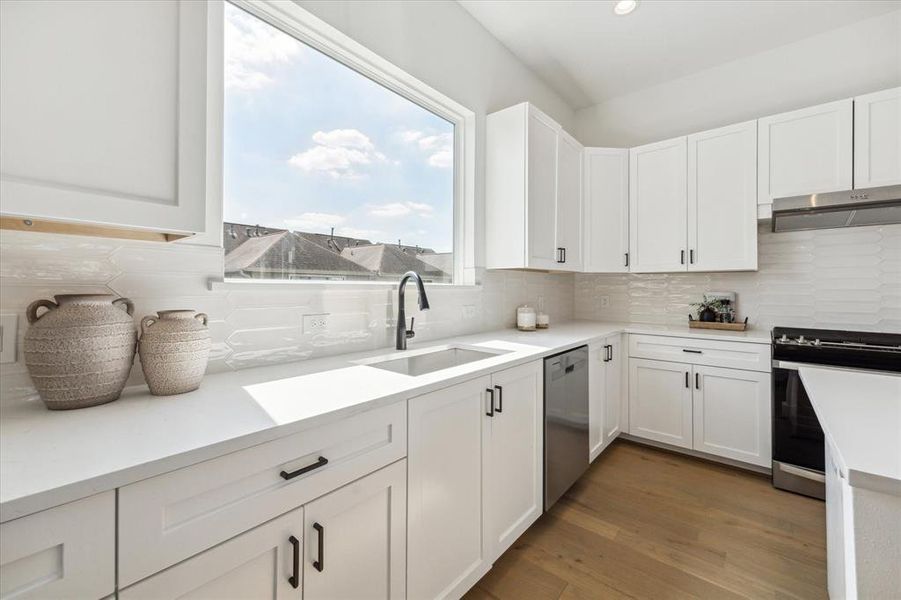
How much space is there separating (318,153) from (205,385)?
110 centimetres

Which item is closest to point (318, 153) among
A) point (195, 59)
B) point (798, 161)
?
point (195, 59)

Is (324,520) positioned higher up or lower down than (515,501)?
higher up

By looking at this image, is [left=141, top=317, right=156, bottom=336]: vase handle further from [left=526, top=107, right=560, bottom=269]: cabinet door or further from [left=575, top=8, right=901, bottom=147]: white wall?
[left=575, top=8, right=901, bottom=147]: white wall

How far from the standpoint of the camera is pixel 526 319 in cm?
264

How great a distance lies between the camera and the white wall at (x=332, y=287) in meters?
0.98

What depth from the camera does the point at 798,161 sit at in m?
2.43

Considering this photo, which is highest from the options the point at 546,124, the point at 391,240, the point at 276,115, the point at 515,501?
the point at 546,124

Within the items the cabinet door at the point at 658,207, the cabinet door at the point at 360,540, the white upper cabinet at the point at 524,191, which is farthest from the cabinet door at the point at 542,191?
the cabinet door at the point at 360,540

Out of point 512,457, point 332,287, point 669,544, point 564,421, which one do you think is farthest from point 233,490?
point 669,544

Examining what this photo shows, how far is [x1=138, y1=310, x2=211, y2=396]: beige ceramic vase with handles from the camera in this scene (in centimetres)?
100

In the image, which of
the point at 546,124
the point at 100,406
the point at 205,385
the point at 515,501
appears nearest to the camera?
the point at 100,406

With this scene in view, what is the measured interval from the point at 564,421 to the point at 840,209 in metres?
2.12

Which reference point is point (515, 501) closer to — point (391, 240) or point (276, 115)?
point (391, 240)

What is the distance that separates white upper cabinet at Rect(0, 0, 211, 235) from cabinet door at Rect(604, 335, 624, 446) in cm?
255
